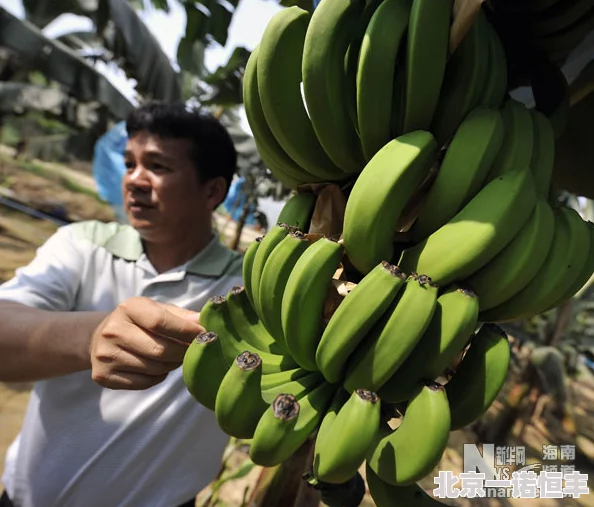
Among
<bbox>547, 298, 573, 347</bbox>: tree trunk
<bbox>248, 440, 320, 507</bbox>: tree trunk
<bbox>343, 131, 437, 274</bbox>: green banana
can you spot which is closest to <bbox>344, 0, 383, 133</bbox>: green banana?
<bbox>343, 131, 437, 274</bbox>: green banana

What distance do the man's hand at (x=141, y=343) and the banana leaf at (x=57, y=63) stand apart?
358 cm

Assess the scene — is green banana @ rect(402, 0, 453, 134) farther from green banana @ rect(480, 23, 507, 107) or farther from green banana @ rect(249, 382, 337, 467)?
green banana @ rect(249, 382, 337, 467)

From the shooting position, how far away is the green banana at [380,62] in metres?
0.57

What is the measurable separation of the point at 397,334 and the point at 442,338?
60 mm

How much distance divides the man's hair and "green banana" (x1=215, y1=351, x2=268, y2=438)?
3.28 feet

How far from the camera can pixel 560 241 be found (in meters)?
0.59

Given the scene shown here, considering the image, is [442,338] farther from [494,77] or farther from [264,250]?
[494,77]

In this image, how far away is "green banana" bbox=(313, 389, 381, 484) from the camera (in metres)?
0.47

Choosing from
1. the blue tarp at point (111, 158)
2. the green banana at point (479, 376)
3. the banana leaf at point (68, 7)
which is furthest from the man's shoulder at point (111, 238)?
the blue tarp at point (111, 158)

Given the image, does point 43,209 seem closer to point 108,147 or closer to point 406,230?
point 108,147

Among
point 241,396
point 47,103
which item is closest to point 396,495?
point 241,396

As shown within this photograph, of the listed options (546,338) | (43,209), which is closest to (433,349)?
(546,338)

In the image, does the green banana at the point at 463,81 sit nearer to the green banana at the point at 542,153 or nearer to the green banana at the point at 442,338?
the green banana at the point at 542,153

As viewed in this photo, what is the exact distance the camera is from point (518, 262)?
0.54 metres
